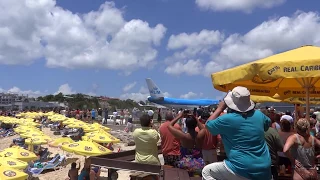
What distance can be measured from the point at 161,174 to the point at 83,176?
3392 mm

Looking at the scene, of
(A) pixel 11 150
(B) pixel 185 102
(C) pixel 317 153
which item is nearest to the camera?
(C) pixel 317 153

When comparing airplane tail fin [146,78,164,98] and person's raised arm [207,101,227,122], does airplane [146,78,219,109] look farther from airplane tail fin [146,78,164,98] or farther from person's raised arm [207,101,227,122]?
person's raised arm [207,101,227,122]

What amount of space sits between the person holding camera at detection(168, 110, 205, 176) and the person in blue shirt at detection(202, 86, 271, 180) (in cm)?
121

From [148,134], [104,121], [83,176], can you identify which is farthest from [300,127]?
[104,121]

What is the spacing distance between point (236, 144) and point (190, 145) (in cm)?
149

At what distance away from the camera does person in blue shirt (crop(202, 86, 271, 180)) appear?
3.00m

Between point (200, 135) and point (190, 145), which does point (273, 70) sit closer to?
point (200, 135)

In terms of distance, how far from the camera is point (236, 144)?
3.05m

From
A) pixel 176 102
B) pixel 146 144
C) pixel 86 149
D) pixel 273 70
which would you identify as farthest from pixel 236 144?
pixel 176 102

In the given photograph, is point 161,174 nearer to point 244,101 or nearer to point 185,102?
point 244,101

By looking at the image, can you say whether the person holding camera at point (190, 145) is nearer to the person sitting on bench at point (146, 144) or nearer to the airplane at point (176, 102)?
the person sitting on bench at point (146, 144)

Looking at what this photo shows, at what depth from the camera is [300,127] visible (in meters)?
3.89

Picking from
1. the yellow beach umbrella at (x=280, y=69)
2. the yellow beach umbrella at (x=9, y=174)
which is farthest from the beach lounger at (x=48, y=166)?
the yellow beach umbrella at (x=280, y=69)

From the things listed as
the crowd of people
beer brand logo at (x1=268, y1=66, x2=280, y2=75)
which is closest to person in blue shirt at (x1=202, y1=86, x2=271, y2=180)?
the crowd of people
